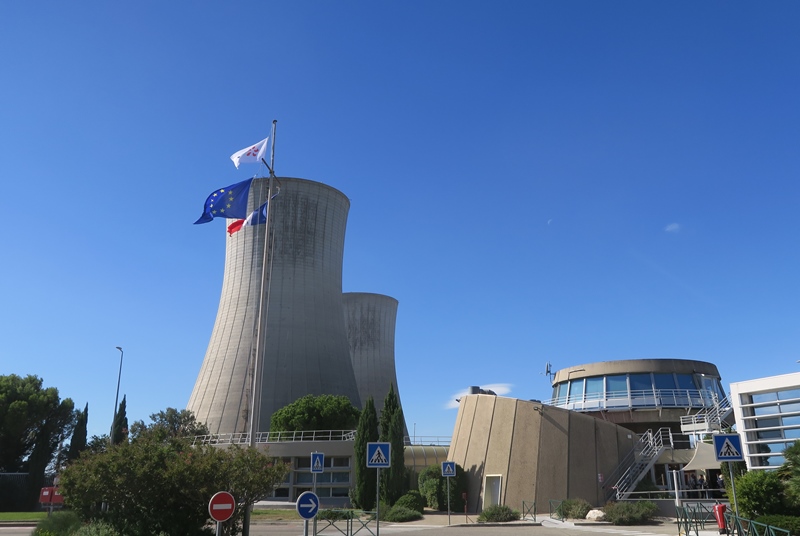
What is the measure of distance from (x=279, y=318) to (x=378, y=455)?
93.3ft

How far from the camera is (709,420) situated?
3039 cm

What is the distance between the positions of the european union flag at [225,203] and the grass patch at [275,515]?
12285 mm

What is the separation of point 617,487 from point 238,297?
24.9 meters

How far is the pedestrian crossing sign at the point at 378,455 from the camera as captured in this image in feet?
44.2

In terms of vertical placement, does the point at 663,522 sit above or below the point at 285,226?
below

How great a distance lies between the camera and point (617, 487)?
27000 mm

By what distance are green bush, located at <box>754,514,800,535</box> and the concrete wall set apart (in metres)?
13.0

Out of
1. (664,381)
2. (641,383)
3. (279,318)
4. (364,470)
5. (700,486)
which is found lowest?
(700,486)

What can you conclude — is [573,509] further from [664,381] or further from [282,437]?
[282,437]

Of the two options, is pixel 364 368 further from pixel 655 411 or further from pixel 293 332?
pixel 655 411

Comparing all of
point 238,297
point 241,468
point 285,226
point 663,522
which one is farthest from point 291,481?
point 241,468

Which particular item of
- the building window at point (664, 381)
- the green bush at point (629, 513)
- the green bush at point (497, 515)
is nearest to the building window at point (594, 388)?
the building window at point (664, 381)

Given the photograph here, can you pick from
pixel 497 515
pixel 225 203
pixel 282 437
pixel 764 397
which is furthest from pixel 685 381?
pixel 225 203

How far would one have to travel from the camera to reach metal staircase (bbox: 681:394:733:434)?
30.1 meters
